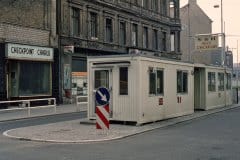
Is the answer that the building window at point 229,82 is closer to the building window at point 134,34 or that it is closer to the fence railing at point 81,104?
the fence railing at point 81,104

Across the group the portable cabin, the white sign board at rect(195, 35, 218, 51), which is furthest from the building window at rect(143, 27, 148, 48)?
the portable cabin

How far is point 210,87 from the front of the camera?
29.1m

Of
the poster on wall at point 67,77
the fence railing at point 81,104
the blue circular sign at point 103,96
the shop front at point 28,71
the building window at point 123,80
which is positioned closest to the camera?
the blue circular sign at point 103,96

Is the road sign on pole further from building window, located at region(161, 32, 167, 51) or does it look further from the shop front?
building window, located at region(161, 32, 167, 51)

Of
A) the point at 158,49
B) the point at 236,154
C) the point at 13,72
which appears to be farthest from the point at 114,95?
the point at 158,49

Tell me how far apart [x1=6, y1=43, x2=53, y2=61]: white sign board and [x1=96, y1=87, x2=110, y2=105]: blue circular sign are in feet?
51.9

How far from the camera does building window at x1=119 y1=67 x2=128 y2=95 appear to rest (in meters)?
18.6

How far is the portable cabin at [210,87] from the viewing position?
27.9 meters

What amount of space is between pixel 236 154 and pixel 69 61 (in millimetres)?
25955

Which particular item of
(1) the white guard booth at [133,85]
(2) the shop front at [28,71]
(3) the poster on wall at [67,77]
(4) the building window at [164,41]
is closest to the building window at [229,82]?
(3) the poster on wall at [67,77]

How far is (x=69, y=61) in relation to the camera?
36594 mm

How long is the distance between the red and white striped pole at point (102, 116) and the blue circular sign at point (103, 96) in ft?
0.51

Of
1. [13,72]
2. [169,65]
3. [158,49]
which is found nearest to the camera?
[169,65]

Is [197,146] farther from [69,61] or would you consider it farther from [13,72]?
[69,61]
